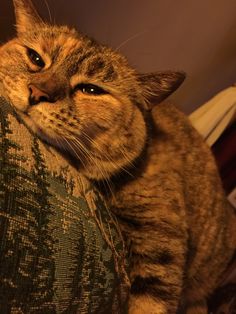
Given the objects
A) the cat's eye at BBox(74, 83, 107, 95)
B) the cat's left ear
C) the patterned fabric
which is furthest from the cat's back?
the patterned fabric

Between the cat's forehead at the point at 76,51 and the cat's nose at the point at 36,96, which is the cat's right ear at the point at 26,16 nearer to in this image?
the cat's forehead at the point at 76,51

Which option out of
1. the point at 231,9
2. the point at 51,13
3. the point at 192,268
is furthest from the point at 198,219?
the point at 231,9

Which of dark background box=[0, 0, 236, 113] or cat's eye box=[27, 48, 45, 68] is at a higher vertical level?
dark background box=[0, 0, 236, 113]

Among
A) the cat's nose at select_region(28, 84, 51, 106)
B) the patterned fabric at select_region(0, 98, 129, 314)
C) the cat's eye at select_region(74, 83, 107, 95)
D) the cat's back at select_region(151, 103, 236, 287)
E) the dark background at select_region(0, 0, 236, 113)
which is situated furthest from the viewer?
the dark background at select_region(0, 0, 236, 113)

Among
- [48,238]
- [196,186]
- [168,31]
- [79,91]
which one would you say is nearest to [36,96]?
[79,91]

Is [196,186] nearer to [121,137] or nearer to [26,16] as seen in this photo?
[121,137]

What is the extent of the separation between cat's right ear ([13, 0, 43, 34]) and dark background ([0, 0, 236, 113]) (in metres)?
0.19

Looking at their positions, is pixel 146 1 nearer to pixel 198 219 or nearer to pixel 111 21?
pixel 111 21

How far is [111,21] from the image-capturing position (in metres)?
1.49

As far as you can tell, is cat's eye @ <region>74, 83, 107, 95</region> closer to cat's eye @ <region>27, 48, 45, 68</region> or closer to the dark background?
cat's eye @ <region>27, 48, 45, 68</region>

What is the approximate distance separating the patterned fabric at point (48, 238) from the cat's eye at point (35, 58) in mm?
347

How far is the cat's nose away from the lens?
805 millimetres

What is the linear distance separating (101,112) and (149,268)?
1.33ft

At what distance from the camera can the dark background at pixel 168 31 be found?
1364 mm
